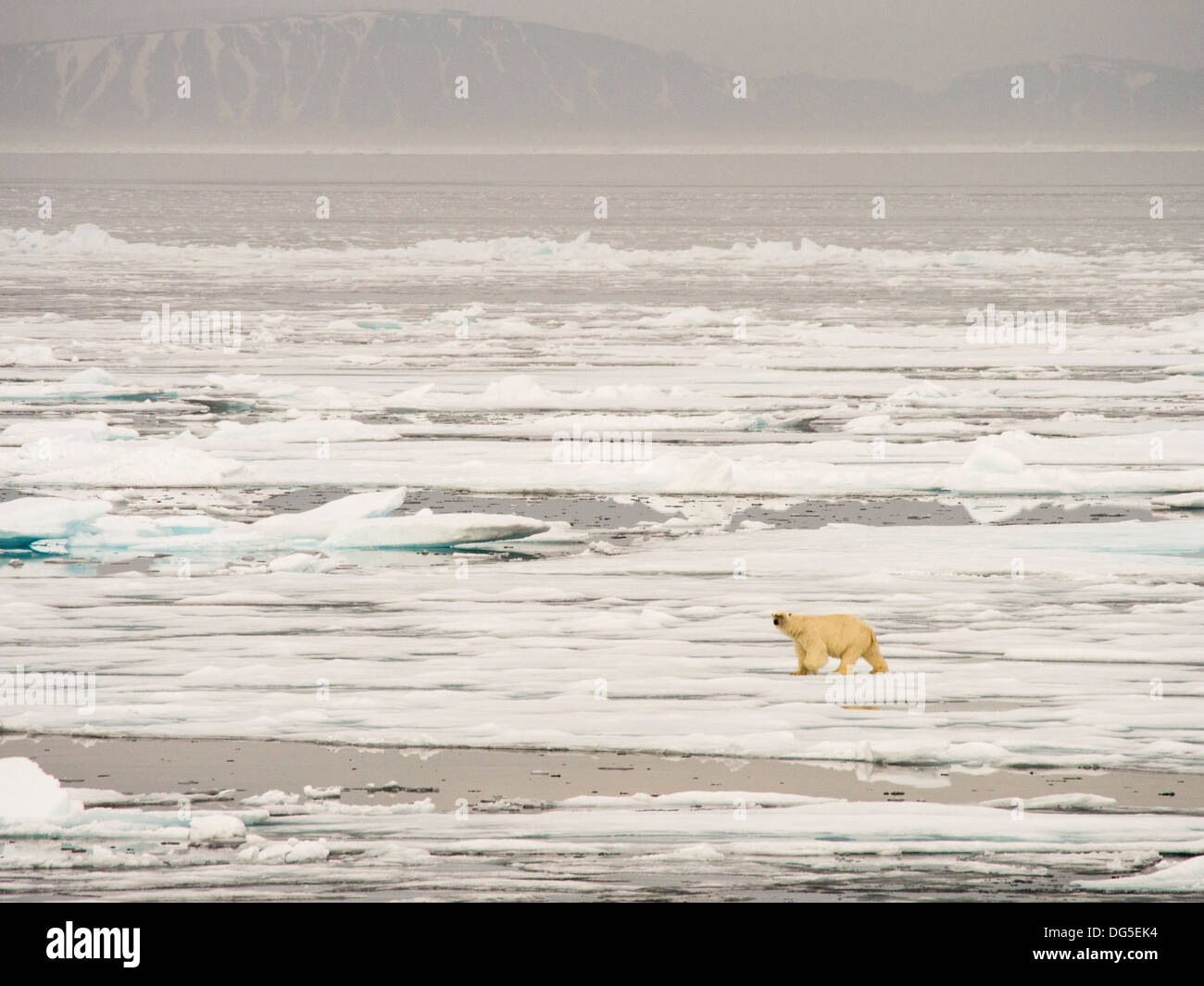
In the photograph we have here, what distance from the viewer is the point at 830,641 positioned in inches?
196

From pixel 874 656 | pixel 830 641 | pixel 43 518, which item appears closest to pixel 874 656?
pixel 874 656

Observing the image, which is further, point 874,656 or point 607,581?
point 607,581

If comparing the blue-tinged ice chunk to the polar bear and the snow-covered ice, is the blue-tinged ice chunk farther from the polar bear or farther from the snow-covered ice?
the polar bear

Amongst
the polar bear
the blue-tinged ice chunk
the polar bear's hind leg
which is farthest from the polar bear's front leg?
the blue-tinged ice chunk

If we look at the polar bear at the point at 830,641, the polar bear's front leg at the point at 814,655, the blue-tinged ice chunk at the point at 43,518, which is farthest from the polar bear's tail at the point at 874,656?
the blue-tinged ice chunk at the point at 43,518

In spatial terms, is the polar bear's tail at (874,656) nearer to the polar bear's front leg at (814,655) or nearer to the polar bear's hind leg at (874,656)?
the polar bear's hind leg at (874,656)

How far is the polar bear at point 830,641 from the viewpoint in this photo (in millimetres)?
4891

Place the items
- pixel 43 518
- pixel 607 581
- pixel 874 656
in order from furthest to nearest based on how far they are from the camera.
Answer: pixel 43 518
pixel 607 581
pixel 874 656

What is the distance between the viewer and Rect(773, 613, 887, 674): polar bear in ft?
16.0

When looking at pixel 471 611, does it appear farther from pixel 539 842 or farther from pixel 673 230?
pixel 673 230

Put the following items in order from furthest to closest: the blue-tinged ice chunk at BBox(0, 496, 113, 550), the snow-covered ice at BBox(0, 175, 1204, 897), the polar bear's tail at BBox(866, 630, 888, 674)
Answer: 1. the blue-tinged ice chunk at BBox(0, 496, 113, 550)
2. the polar bear's tail at BBox(866, 630, 888, 674)
3. the snow-covered ice at BBox(0, 175, 1204, 897)

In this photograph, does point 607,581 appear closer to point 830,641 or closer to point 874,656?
point 830,641
